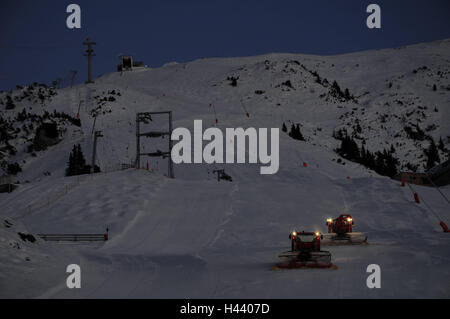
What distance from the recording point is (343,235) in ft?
88.3

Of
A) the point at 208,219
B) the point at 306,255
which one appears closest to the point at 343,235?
the point at 306,255

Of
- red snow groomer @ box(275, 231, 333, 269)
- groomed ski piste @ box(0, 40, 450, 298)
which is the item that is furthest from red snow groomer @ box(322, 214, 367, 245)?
red snow groomer @ box(275, 231, 333, 269)

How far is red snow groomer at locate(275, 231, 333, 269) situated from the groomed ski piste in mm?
806

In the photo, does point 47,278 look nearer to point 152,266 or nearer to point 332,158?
point 152,266

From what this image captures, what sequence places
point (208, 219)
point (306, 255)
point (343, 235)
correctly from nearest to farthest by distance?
1. point (306, 255)
2. point (343, 235)
3. point (208, 219)

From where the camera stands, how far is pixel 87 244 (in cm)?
2972

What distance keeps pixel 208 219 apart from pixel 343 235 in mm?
11915

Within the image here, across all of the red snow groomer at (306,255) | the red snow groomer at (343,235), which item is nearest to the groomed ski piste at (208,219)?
the red snow groomer at (306,255)

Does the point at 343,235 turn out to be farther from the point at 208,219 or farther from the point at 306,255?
the point at 208,219

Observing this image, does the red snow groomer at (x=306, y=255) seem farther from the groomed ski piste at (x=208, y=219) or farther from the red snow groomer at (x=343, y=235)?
the red snow groomer at (x=343, y=235)

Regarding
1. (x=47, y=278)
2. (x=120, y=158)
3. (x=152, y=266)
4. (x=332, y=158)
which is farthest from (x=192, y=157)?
(x=47, y=278)

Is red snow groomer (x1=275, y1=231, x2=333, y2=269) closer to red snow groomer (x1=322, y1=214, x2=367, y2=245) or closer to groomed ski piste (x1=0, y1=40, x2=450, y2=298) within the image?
groomed ski piste (x1=0, y1=40, x2=450, y2=298)

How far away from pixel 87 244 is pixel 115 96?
262 ft

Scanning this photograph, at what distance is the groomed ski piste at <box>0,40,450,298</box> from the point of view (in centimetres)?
1614
